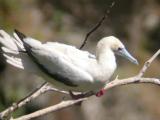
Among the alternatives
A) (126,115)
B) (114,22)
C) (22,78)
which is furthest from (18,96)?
(114,22)

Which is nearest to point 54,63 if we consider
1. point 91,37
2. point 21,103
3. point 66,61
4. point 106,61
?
point 66,61

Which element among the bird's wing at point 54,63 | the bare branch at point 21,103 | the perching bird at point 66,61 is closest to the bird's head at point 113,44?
the perching bird at point 66,61

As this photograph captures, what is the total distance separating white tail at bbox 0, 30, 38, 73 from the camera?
237 cm

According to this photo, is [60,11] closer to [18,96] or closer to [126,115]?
[126,115]

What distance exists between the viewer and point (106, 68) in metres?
2.31

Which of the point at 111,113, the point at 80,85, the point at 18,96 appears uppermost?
the point at 80,85

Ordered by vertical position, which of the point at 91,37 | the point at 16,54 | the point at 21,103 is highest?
the point at 16,54

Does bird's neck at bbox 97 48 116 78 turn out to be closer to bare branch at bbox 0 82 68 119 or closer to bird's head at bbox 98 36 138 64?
bird's head at bbox 98 36 138 64

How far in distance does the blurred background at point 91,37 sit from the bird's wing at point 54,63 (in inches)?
90.0

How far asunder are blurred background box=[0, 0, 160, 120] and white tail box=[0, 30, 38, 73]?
225 cm

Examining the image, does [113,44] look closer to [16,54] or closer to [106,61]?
[106,61]

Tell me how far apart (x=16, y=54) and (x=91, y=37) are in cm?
512

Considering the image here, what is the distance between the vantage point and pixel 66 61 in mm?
2342

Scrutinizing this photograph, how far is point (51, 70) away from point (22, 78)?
348 centimetres
